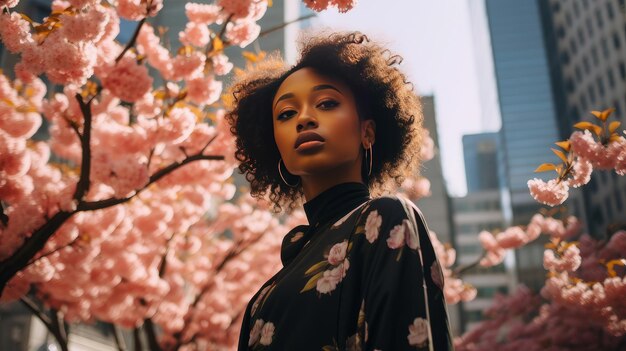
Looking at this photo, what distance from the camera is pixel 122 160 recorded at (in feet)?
14.4

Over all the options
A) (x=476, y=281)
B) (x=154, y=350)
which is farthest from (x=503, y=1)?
(x=154, y=350)

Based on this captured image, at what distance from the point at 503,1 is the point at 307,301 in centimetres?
13169

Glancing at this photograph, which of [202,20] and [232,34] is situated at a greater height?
[202,20]

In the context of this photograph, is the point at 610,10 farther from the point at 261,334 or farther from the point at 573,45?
the point at 261,334

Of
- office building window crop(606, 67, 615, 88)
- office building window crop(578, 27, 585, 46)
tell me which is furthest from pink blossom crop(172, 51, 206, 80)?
office building window crop(578, 27, 585, 46)

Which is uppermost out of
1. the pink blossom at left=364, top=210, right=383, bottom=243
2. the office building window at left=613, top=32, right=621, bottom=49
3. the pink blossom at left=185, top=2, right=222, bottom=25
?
the office building window at left=613, top=32, right=621, bottom=49

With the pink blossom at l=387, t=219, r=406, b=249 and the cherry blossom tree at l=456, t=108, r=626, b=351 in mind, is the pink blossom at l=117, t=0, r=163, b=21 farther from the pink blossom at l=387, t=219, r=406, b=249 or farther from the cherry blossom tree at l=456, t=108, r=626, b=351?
the pink blossom at l=387, t=219, r=406, b=249

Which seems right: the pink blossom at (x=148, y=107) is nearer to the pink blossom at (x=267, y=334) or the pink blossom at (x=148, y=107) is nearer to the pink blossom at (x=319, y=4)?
the pink blossom at (x=319, y=4)

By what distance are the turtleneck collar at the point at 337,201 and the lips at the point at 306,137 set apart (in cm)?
21

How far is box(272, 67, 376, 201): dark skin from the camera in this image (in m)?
2.14

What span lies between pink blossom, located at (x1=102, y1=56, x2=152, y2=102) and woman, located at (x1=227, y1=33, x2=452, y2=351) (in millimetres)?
1672

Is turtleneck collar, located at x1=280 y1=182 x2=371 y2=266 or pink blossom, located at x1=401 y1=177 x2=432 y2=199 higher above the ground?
pink blossom, located at x1=401 y1=177 x2=432 y2=199

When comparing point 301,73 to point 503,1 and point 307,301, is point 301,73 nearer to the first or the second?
point 307,301

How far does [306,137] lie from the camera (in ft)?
7.10
